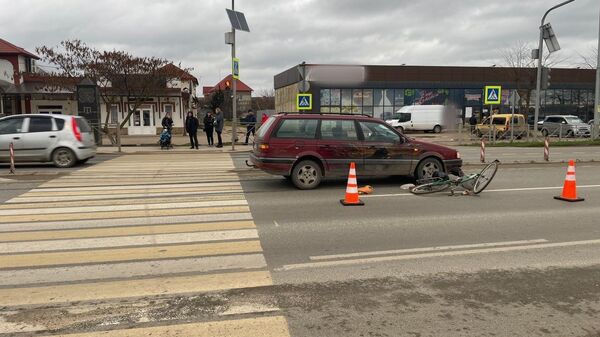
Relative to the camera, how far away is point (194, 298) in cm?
425

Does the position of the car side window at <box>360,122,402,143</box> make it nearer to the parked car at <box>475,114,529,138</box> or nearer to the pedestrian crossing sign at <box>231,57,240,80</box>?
the pedestrian crossing sign at <box>231,57,240,80</box>

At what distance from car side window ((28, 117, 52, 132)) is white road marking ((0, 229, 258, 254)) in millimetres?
9287

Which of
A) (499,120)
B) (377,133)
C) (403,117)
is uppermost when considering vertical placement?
(403,117)

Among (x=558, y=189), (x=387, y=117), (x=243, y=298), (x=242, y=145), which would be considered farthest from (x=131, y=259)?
(x=387, y=117)

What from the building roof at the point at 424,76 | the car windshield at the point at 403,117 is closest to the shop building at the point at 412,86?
the building roof at the point at 424,76

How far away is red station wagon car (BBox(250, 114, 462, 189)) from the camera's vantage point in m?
10.1

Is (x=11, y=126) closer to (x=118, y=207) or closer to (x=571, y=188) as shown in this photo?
(x=118, y=207)

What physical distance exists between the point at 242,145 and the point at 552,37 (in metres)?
15.6

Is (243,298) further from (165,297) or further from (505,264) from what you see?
(505,264)

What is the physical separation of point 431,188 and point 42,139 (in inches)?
439

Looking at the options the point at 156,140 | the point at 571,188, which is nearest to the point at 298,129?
the point at 571,188

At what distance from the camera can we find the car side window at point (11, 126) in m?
14.1

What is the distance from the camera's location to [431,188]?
974 cm

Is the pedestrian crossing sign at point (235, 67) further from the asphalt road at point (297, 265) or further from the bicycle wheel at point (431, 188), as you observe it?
the bicycle wheel at point (431, 188)
